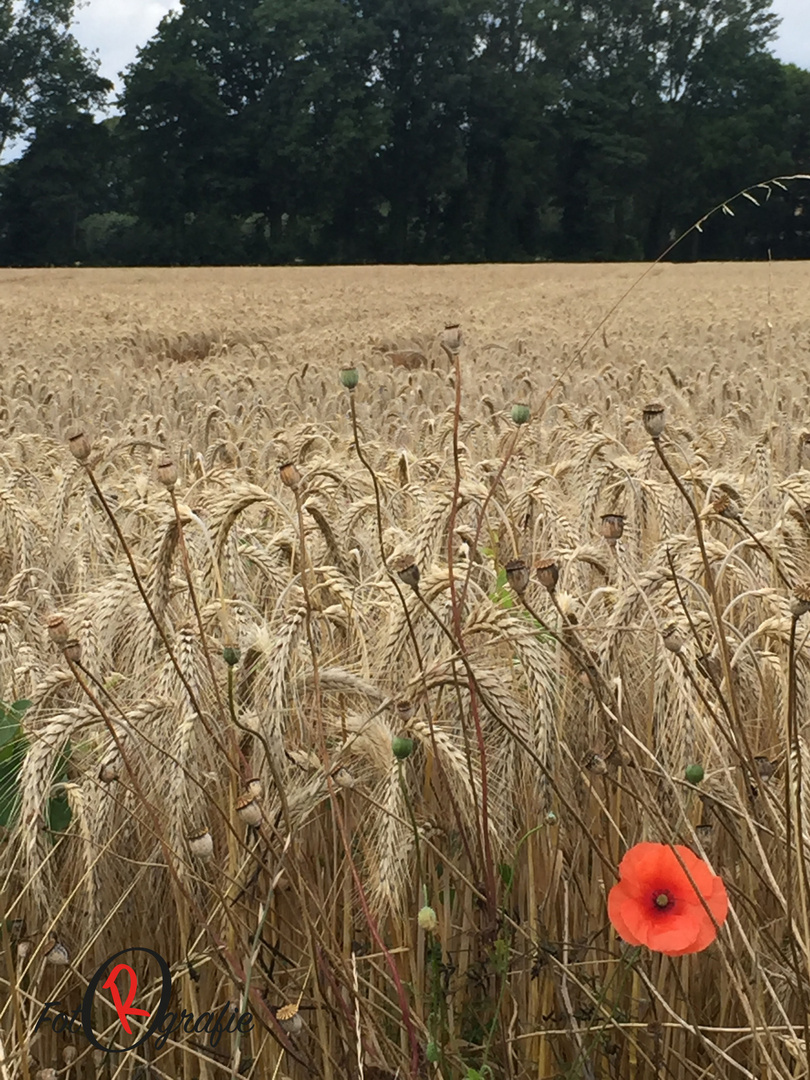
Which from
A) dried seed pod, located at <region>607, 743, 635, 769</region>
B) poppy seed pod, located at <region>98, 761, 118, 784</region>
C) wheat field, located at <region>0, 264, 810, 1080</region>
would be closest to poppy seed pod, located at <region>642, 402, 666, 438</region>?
wheat field, located at <region>0, 264, 810, 1080</region>

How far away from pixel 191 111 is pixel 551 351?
4632 centimetres

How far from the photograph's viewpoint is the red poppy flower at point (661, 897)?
104cm

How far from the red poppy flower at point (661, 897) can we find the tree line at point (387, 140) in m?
45.7

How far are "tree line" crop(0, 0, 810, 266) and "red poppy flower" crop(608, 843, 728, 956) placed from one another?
45.7 meters

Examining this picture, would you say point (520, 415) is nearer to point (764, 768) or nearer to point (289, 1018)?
point (764, 768)

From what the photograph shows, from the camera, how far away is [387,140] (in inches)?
1868

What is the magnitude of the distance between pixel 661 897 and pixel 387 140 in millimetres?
49547

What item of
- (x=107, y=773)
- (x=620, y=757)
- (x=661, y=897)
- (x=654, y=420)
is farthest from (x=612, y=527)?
(x=107, y=773)

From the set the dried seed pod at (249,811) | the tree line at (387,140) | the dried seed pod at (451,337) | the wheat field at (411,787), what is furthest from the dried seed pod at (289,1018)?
the tree line at (387,140)

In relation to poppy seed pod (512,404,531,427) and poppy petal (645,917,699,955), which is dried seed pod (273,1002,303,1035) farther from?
poppy seed pod (512,404,531,427)

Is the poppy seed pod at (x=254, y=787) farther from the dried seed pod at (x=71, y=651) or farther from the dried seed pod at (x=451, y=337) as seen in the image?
the dried seed pod at (x=451, y=337)

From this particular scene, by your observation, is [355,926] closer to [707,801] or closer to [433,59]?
[707,801]

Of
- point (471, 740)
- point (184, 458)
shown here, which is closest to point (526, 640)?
point (471, 740)

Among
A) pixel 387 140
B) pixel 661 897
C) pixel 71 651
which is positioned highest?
pixel 387 140
